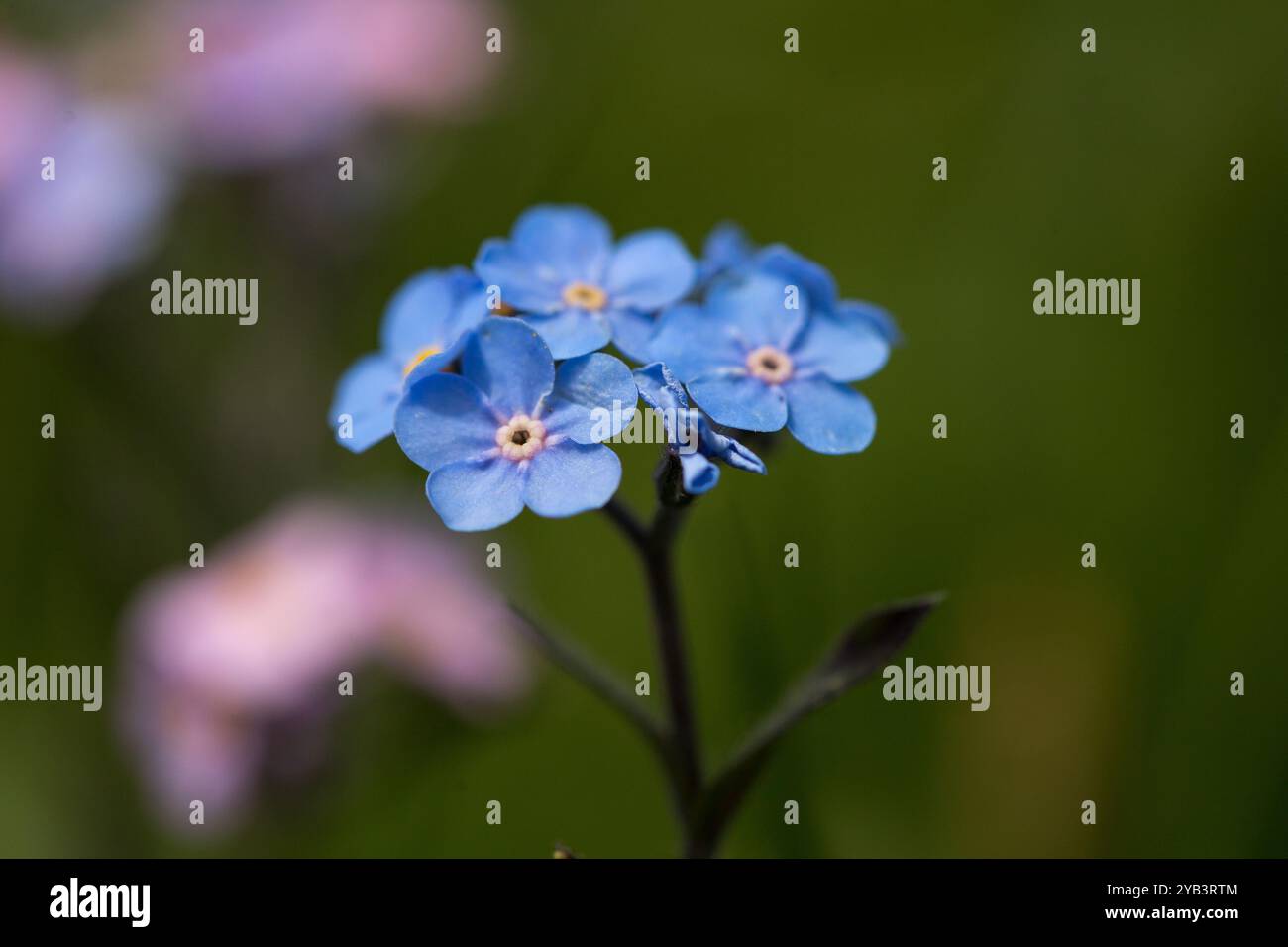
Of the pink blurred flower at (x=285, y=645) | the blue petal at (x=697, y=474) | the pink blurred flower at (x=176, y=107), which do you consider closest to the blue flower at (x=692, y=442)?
the blue petal at (x=697, y=474)

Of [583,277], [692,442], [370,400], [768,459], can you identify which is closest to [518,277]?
[583,277]

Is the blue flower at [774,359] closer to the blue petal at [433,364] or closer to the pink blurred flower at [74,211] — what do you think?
the blue petal at [433,364]

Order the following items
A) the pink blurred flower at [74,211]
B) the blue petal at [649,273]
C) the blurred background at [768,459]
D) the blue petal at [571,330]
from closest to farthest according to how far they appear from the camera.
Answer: the blue petal at [571,330] < the blue petal at [649,273] < the blurred background at [768,459] < the pink blurred flower at [74,211]

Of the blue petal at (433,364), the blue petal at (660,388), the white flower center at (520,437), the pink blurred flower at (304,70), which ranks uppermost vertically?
the pink blurred flower at (304,70)

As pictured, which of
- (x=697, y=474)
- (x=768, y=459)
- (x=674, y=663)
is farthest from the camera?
(x=768, y=459)

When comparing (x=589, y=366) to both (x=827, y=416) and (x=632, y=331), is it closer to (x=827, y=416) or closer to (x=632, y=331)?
(x=632, y=331)

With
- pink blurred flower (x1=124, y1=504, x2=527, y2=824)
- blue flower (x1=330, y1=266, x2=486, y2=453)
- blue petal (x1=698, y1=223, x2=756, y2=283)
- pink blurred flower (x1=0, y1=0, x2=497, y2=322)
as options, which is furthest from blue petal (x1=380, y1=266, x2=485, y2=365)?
pink blurred flower (x1=0, y1=0, x2=497, y2=322)

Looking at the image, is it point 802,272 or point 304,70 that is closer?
point 802,272
